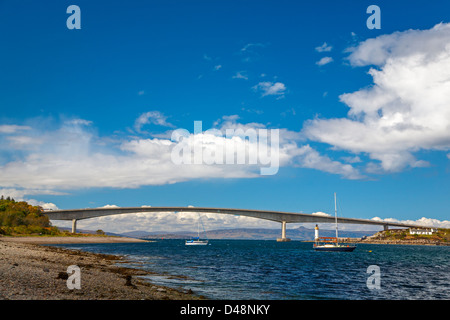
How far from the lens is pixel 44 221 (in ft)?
443

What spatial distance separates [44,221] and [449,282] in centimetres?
13905

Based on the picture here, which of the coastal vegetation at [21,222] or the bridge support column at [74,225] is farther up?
the coastal vegetation at [21,222]

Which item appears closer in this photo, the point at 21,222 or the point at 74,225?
the point at 21,222

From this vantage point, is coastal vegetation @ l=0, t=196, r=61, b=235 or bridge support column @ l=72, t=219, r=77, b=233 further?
bridge support column @ l=72, t=219, r=77, b=233

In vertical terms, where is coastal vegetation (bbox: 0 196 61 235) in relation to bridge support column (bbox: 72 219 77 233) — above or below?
above

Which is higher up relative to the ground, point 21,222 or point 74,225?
point 21,222

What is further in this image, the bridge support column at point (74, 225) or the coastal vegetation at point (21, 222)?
the bridge support column at point (74, 225)
